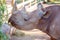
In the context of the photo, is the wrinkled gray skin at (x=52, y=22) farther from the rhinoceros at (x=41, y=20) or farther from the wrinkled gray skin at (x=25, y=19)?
the wrinkled gray skin at (x=25, y=19)

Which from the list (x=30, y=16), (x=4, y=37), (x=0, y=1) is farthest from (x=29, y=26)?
(x=4, y=37)

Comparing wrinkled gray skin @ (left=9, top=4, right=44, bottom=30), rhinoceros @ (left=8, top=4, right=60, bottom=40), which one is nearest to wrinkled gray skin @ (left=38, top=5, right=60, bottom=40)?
rhinoceros @ (left=8, top=4, right=60, bottom=40)

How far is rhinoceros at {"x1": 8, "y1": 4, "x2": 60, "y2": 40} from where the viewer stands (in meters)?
4.30

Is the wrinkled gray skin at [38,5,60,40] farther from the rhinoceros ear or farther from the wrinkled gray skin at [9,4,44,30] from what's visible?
the wrinkled gray skin at [9,4,44,30]

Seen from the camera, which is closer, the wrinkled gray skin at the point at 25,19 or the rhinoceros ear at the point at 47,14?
the wrinkled gray skin at the point at 25,19

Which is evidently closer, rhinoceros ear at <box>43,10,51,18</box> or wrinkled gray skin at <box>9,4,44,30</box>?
wrinkled gray skin at <box>9,4,44,30</box>

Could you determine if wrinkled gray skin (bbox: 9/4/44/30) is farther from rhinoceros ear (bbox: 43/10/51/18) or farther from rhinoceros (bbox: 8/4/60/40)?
rhinoceros ear (bbox: 43/10/51/18)

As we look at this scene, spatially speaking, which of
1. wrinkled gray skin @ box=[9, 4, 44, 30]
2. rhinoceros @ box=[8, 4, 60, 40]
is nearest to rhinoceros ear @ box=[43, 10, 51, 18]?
rhinoceros @ box=[8, 4, 60, 40]

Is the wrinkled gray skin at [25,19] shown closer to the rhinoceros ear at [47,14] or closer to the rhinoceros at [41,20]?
the rhinoceros at [41,20]

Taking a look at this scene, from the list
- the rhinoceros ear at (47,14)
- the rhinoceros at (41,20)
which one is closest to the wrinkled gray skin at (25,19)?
the rhinoceros at (41,20)

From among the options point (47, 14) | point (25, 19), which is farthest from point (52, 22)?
point (25, 19)

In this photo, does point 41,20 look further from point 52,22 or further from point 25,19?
point 25,19

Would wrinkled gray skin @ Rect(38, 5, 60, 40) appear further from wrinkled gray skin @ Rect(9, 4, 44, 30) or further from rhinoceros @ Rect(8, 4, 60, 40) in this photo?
wrinkled gray skin @ Rect(9, 4, 44, 30)

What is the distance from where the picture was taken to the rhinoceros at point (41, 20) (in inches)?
169
